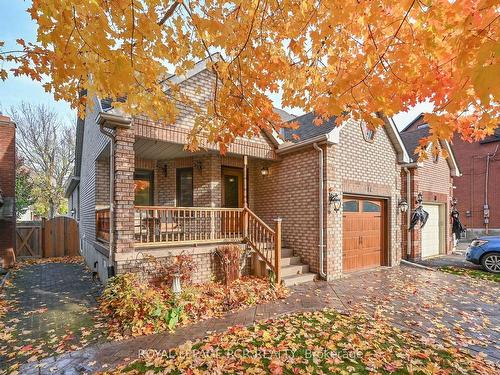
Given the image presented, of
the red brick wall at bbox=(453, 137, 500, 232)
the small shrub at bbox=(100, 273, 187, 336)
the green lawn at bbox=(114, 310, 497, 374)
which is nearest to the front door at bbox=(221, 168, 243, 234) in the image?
the small shrub at bbox=(100, 273, 187, 336)

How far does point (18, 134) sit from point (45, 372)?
2316cm

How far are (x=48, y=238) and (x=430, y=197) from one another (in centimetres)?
1796

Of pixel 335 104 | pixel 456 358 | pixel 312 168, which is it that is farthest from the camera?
pixel 312 168

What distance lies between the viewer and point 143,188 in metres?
9.45

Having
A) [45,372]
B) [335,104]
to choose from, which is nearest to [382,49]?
[335,104]

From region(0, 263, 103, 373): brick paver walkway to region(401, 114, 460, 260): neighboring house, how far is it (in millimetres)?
Answer: 11505

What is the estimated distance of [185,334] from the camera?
4.35m

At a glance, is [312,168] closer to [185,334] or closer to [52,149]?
[185,334]

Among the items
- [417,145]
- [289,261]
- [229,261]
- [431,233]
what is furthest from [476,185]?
[229,261]

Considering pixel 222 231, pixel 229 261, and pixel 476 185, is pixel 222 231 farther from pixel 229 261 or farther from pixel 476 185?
pixel 476 185

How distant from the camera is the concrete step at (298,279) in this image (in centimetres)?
712

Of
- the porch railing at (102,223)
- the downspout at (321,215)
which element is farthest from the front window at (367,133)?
the porch railing at (102,223)

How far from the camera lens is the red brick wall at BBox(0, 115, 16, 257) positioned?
968cm

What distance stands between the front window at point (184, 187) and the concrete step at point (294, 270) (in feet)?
12.6
